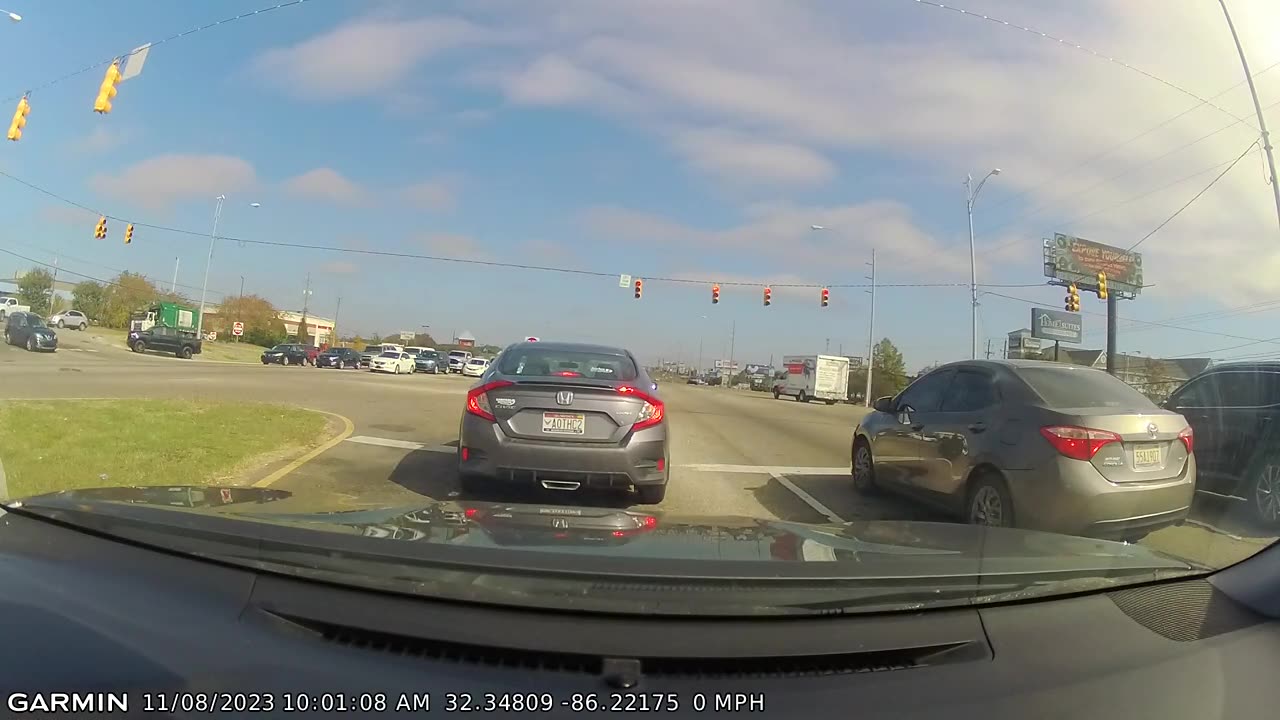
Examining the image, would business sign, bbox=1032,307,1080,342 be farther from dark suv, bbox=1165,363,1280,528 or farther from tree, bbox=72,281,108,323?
tree, bbox=72,281,108,323

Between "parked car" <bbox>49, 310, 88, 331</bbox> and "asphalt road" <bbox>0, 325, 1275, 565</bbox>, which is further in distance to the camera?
"parked car" <bbox>49, 310, 88, 331</bbox>

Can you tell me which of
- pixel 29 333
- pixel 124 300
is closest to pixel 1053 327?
pixel 29 333

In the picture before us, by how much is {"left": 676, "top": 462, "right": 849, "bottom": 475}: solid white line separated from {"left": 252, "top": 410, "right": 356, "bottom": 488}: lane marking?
15.6 ft

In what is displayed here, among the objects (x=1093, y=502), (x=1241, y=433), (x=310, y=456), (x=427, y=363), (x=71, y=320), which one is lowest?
(x=310, y=456)

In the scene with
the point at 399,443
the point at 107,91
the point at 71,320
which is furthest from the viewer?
the point at 71,320

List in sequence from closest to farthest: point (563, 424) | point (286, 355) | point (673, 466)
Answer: point (563, 424) → point (673, 466) → point (286, 355)

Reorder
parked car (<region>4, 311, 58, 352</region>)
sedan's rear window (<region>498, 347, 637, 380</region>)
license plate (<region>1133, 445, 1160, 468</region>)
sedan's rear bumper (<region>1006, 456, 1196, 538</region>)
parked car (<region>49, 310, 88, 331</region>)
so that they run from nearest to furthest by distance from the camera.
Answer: sedan's rear bumper (<region>1006, 456, 1196, 538</region>) → license plate (<region>1133, 445, 1160, 468</region>) → sedan's rear window (<region>498, 347, 637, 380</region>) → parked car (<region>4, 311, 58, 352</region>) → parked car (<region>49, 310, 88, 331</region>)

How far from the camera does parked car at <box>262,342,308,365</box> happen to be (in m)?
46.5

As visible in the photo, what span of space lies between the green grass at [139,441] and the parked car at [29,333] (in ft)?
69.5

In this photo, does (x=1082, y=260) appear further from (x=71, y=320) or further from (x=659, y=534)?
(x=71, y=320)

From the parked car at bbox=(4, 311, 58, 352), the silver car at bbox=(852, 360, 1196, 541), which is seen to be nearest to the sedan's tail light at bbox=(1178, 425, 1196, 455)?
the silver car at bbox=(852, 360, 1196, 541)

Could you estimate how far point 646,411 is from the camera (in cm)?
563

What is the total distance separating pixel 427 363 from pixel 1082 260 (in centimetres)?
4586

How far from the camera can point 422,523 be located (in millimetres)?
2836
